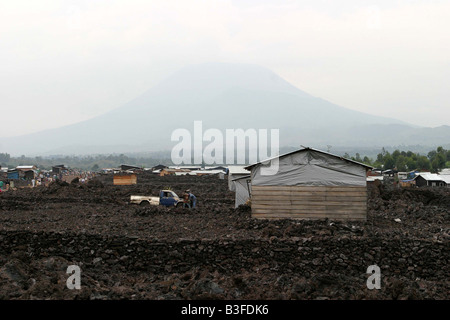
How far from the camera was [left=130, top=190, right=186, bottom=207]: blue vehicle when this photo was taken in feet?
81.4

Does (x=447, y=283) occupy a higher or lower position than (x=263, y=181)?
lower

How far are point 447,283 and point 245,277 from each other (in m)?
4.86

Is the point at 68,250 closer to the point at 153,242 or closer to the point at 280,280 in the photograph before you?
the point at 153,242

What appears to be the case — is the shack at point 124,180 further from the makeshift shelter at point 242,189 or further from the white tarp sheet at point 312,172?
the white tarp sheet at point 312,172

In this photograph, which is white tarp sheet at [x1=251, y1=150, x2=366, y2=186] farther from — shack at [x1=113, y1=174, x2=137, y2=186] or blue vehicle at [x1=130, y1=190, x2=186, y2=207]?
shack at [x1=113, y1=174, x2=137, y2=186]

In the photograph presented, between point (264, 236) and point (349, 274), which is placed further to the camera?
point (264, 236)

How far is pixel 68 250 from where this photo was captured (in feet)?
45.4

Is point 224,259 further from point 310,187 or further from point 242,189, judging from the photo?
point 242,189

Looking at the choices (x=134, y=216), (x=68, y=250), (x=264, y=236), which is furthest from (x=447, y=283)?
(x=134, y=216)

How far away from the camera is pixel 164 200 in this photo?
24.9 metres

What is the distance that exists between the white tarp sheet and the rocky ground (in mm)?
1453

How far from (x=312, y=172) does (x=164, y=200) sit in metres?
10.6
